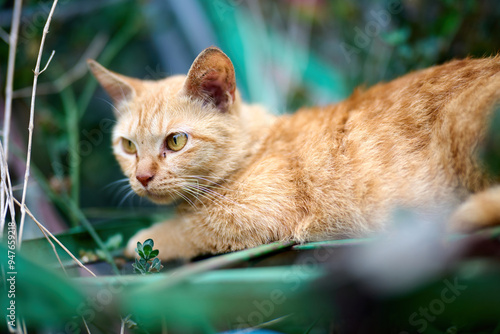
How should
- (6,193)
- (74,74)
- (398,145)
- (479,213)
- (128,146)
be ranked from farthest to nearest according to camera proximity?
(74,74) → (128,146) → (398,145) → (6,193) → (479,213)

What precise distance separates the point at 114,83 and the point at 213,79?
498 mm

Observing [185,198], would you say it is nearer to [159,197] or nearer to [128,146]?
[159,197]

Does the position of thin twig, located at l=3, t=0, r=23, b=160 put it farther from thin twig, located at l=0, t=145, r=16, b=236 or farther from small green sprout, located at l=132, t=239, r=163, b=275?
small green sprout, located at l=132, t=239, r=163, b=275

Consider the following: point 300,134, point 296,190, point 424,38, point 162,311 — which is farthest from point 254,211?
point 424,38

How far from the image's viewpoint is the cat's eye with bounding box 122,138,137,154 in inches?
59.5

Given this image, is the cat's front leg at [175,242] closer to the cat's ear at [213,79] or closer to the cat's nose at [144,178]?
the cat's nose at [144,178]

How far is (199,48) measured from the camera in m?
2.55

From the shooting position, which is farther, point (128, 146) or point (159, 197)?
point (128, 146)

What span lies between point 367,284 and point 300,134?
88 centimetres

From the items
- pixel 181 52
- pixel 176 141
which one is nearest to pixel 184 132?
pixel 176 141

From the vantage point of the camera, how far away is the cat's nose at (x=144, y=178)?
4.30 ft

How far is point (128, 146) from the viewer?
1.54m

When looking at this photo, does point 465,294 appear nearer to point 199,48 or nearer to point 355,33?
point 355,33

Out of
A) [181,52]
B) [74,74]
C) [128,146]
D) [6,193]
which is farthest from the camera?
[181,52]
